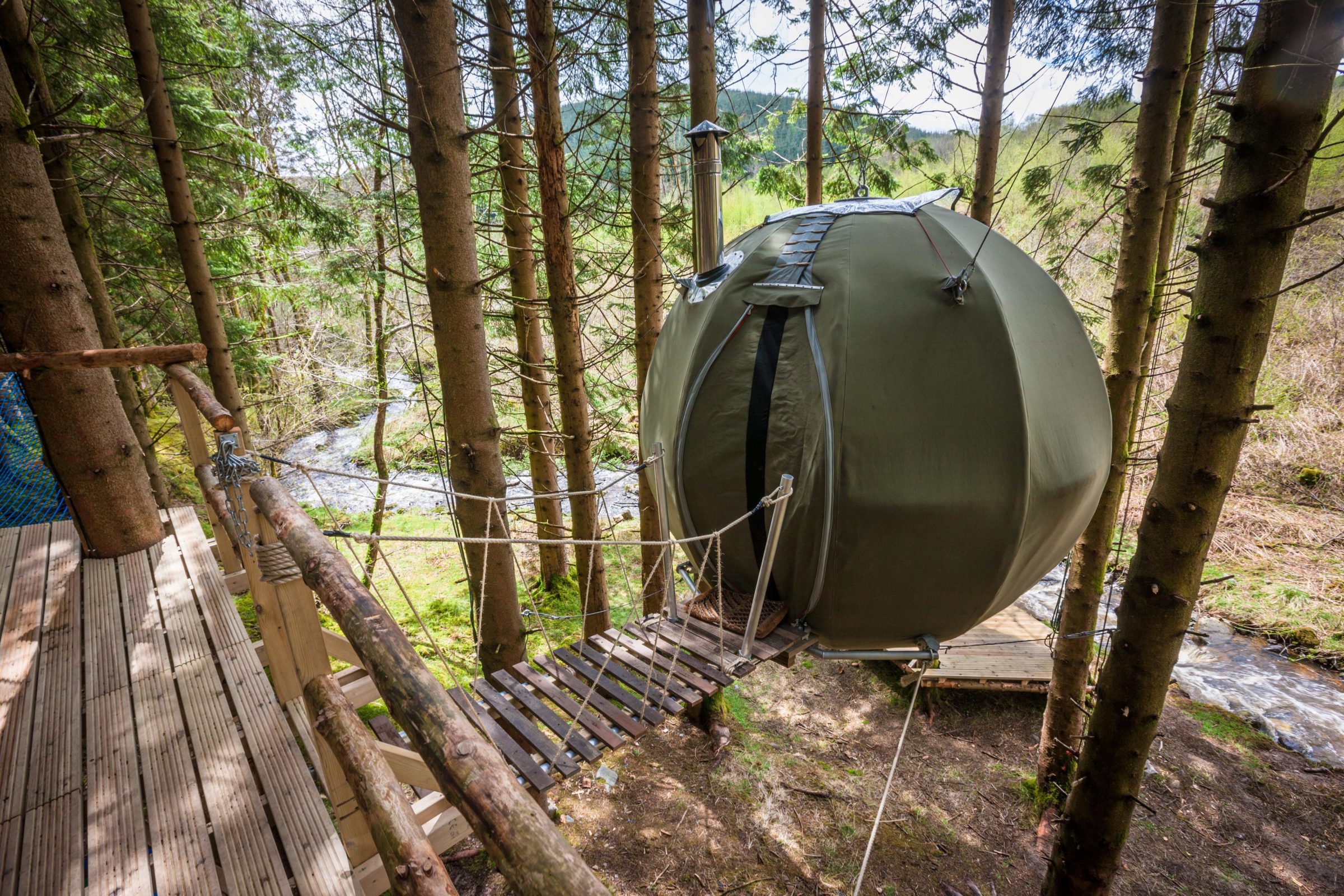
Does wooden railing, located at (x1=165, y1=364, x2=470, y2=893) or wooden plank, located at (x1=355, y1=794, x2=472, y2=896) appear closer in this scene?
wooden railing, located at (x1=165, y1=364, x2=470, y2=893)

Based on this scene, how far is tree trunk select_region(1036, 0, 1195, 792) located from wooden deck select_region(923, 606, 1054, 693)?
3.01ft

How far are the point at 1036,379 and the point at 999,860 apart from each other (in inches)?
158

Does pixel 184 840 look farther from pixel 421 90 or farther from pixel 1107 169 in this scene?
pixel 1107 169

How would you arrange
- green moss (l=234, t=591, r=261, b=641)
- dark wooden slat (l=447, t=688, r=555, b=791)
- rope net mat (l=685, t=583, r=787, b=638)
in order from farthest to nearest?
green moss (l=234, t=591, r=261, b=641) → rope net mat (l=685, t=583, r=787, b=638) → dark wooden slat (l=447, t=688, r=555, b=791)

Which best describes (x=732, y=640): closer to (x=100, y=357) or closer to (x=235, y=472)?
(x=235, y=472)

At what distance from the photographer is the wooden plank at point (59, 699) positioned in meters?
1.80

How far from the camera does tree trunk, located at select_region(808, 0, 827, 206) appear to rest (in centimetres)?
533

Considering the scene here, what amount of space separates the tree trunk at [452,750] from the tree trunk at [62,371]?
2.88 m

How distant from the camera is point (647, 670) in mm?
2838

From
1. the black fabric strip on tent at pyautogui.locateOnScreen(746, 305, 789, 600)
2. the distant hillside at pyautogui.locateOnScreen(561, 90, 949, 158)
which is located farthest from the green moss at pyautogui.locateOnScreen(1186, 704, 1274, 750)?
the distant hillside at pyautogui.locateOnScreen(561, 90, 949, 158)

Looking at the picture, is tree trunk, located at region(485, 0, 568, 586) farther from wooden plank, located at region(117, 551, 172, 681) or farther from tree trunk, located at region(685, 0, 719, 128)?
wooden plank, located at region(117, 551, 172, 681)


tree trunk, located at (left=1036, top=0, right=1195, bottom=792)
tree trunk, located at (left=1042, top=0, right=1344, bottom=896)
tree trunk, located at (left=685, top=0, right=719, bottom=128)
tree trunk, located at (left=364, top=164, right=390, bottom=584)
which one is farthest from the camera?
tree trunk, located at (left=364, top=164, right=390, bottom=584)

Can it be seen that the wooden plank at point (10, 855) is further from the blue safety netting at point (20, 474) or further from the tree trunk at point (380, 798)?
Result: the blue safety netting at point (20, 474)

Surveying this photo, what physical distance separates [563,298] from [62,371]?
2852mm
